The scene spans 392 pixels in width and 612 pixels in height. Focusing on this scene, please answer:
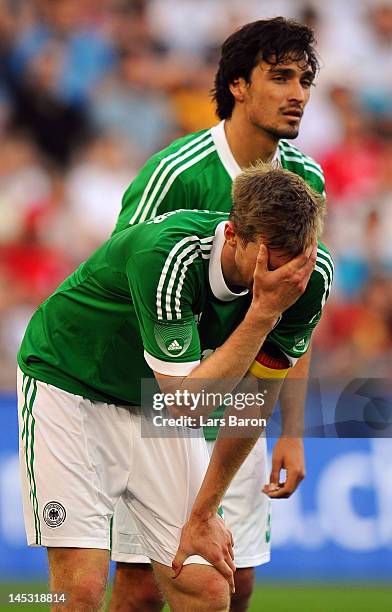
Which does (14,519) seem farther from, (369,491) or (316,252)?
(316,252)

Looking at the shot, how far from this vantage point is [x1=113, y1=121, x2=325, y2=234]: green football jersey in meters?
4.70

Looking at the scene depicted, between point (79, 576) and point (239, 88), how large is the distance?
7.84ft

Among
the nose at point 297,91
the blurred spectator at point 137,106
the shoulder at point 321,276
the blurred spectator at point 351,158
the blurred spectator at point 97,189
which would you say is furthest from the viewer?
the blurred spectator at point 137,106

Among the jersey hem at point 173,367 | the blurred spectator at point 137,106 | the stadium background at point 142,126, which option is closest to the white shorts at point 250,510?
the jersey hem at point 173,367

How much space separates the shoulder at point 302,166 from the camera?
493cm

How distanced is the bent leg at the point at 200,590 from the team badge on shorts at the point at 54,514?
18.1 inches

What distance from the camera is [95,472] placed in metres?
4.11

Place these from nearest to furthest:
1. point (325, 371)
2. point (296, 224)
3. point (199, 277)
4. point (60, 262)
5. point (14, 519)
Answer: point (296, 224) < point (199, 277) < point (14, 519) < point (325, 371) < point (60, 262)

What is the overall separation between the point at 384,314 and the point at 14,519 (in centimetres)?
359

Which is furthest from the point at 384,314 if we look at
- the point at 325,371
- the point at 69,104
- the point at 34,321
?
the point at 34,321

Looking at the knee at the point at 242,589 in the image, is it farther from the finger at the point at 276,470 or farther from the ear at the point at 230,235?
the ear at the point at 230,235

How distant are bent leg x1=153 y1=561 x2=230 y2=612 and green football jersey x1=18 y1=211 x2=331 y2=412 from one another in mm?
681

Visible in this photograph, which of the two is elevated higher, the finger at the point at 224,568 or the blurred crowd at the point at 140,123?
the blurred crowd at the point at 140,123

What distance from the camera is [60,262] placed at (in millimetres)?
8711
